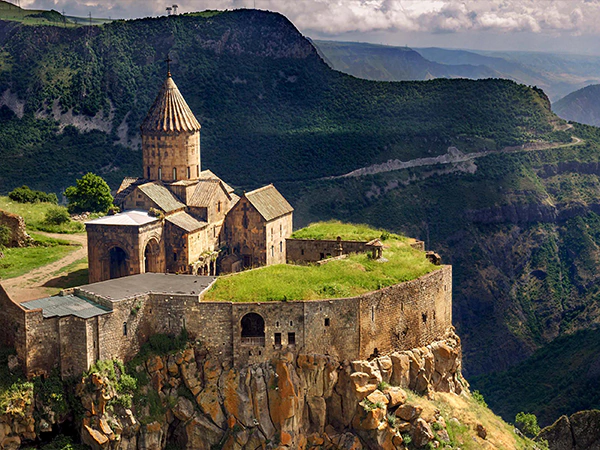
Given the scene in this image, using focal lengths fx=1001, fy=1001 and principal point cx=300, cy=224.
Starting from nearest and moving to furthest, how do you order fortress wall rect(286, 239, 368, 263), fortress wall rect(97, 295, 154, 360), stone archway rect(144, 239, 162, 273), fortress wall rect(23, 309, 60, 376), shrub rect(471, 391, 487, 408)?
fortress wall rect(23, 309, 60, 376) → fortress wall rect(97, 295, 154, 360) → stone archway rect(144, 239, 162, 273) → fortress wall rect(286, 239, 368, 263) → shrub rect(471, 391, 487, 408)

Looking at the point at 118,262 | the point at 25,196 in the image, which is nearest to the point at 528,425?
the point at 118,262

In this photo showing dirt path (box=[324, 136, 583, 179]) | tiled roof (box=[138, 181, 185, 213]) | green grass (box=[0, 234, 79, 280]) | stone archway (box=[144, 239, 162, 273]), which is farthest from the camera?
dirt path (box=[324, 136, 583, 179])

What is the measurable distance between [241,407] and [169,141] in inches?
632

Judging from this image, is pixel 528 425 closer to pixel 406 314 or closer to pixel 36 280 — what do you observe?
pixel 406 314

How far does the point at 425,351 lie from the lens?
44.2 meters

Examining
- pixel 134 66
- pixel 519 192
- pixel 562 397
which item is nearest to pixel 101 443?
pixel 562 397

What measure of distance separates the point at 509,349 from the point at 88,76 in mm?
55510

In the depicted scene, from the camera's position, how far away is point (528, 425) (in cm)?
5588

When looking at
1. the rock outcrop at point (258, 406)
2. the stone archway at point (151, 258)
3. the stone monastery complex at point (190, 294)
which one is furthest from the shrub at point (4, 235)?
the rock outcrop at point (258, 406)

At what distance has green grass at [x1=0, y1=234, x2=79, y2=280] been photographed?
4764 centimetres

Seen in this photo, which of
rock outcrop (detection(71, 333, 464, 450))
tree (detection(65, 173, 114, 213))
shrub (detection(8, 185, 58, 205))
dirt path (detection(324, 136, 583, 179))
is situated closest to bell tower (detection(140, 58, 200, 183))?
tree (detection(65, 173, 114, 213))

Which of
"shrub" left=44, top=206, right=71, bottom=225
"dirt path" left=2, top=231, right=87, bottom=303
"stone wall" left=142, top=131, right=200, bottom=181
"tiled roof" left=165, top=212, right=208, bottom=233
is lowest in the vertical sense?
"dirt path" left=2, top=231, right=87, bottom=303

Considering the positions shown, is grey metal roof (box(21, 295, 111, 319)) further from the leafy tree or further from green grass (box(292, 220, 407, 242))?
the leafy tree

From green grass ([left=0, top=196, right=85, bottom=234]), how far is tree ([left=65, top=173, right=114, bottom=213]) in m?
1.40
